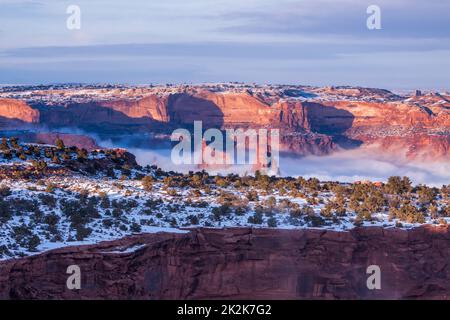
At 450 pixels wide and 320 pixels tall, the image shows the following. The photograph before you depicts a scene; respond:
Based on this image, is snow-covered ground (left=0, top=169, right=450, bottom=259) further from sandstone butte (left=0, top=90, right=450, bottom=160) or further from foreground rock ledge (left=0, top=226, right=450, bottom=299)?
sandstone butte (left=0, top=90, right=450, bottom=160)

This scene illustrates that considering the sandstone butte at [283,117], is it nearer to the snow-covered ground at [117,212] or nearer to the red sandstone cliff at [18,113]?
the red sandstone cliff at [18,113]

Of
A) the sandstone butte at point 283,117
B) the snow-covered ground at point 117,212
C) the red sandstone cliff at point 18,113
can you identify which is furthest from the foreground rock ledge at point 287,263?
the red sandstone cliff at point 18,113

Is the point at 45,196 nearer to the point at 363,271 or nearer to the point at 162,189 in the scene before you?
the point at 162,189

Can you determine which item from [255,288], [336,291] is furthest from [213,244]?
[336,291]

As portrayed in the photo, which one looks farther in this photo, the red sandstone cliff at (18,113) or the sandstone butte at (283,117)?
the red sandstone cliff at (18,113)

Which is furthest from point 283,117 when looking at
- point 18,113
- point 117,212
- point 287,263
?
point 287,263


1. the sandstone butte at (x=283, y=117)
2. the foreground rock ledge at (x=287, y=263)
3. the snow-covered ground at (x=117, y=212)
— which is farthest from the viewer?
the sandstone butte at (x=283, y=117)

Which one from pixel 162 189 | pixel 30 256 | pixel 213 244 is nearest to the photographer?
pixel 30 256
